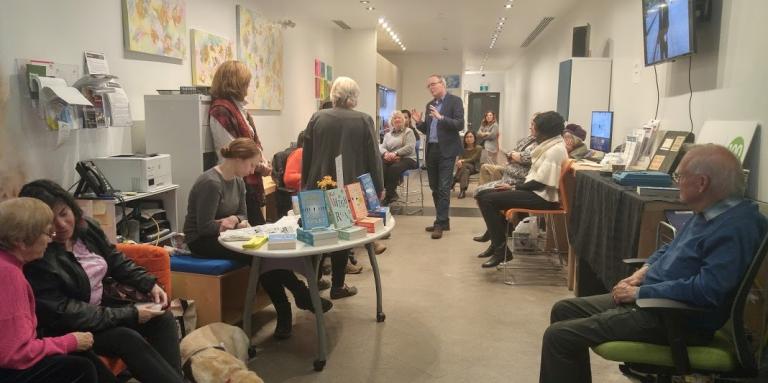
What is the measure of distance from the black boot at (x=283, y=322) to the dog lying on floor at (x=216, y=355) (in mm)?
445

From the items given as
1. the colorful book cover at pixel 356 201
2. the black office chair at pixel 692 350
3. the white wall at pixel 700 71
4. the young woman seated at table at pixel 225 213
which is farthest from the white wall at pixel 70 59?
the white wall at pixel 700 71

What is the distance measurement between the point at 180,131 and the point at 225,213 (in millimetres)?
833

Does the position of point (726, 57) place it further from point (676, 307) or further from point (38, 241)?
point (38, 241)

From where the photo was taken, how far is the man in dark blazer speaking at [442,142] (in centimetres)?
555

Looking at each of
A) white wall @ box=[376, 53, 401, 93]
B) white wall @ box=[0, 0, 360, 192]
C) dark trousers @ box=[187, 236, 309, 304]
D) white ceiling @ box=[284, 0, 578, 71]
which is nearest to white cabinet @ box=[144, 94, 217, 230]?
white wall @ box=[0, 0, 360, 192]

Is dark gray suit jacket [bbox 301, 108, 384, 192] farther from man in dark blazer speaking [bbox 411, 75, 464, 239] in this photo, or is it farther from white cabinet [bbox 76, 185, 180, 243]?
man in dark blazer speaking [bbox 411, 75, 464, 239]

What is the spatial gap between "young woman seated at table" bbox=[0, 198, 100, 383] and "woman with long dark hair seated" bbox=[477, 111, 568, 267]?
10.1 feet

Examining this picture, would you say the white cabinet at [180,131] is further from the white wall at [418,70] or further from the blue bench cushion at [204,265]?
the white wall at [418,70]

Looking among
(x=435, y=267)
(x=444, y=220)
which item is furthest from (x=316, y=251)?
(x=444, y=220)

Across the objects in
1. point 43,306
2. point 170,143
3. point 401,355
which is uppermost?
point 170,143

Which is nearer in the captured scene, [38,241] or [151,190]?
[38,241]

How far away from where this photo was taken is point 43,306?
1810mm

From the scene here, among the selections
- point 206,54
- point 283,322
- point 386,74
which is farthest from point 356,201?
point 386,74

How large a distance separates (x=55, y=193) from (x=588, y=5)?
623 cm
